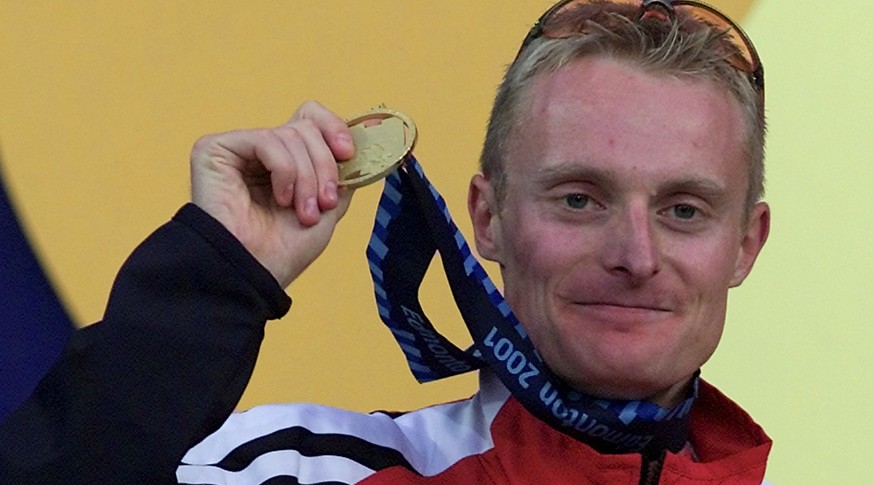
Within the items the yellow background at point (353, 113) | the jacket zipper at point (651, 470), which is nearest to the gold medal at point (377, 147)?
the jacket zipper at point (651, 470)

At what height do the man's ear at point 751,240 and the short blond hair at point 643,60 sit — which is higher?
the short blond hair at point 643,60

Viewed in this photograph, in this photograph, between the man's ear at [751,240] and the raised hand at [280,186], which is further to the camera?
the man's ear at [751,240]

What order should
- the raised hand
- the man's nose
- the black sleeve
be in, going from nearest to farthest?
the black sleeve < the raised hand < the man's nose

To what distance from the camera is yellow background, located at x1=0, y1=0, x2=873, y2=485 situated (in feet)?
7.76

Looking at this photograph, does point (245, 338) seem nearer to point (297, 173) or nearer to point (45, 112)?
point (297, 173)

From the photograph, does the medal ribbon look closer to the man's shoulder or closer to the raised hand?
the man's shoulder

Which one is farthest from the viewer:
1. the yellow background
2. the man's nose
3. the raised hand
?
the yellow background

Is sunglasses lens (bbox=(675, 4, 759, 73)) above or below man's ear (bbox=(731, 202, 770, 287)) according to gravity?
above

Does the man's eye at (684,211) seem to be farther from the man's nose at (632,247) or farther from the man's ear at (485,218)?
the man's ear at (485,218)

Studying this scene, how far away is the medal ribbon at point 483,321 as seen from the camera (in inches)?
67.0

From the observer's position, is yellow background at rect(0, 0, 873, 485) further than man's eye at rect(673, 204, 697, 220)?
Yes

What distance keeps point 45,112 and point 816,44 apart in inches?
54.0

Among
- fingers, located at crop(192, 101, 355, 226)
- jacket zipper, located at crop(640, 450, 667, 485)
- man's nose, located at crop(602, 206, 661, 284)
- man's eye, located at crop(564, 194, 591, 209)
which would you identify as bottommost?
jacket zipper, located at crop(640, 450, 667, 485)

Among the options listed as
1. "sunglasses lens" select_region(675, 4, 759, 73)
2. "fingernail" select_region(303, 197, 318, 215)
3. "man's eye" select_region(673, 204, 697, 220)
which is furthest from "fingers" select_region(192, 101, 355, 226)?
"sunglasses lens" select_region(675, 4, 759, 73)
